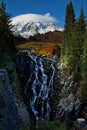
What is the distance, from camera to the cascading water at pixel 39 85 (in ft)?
167

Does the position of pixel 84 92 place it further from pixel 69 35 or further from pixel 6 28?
pixel 69 35

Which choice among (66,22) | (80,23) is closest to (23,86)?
(80,23)

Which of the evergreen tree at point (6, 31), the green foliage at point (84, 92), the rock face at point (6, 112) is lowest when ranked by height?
the green foliage at point (84, 92)

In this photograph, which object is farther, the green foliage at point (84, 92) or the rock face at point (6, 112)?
the green foliage at point (84, 92)

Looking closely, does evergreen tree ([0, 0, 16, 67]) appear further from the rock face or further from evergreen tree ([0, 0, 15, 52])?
the rock face

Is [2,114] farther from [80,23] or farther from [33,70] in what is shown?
[80,23]

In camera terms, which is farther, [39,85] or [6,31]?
[39,85]

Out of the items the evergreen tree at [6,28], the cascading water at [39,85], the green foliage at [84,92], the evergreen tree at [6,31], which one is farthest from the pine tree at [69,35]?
the evergreen tree at [6,28]

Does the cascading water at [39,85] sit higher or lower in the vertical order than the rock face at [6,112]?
lower

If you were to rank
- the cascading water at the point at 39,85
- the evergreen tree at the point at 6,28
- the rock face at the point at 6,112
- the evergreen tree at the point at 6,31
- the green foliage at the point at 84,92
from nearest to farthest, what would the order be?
the rock face at the point at 6,112 → the cascading water at the point at 39,85 → the evergreen tree at the point at 6,31 → the green foliage at the point at 84,92 → the evergreen tree at the point at 6,28

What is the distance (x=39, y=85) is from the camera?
59.2 metres

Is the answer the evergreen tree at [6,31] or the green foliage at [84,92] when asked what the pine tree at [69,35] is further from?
the evergreen tree at [6,31]

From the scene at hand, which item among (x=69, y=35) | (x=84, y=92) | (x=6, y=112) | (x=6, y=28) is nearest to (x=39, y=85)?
(x=84, y=92)

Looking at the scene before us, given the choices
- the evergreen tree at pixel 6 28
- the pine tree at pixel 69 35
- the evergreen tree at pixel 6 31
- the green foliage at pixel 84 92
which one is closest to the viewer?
the evergreen tree at pixel 6 31
